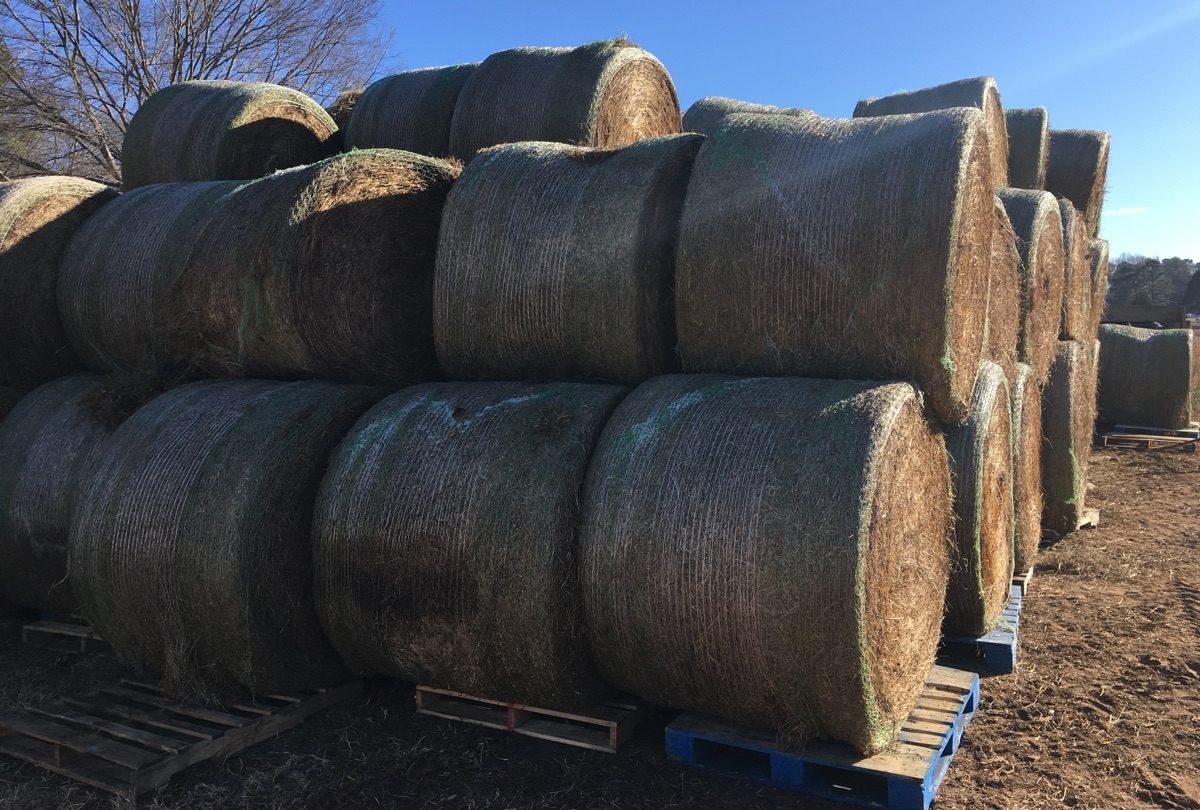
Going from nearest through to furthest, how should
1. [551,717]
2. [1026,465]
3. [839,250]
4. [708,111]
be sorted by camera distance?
[839,250], [551,717], [1026,465], [708,111]

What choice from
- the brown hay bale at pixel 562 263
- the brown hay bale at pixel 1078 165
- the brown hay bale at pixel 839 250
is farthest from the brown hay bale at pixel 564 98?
the brown hay bale at pixel 1078 165

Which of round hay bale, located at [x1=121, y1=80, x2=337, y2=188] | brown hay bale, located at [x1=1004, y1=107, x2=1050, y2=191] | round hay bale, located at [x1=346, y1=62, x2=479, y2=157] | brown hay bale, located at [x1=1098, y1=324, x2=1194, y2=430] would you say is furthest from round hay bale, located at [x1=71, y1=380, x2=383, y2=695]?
brown hay bale, located at [x1=1098, y1=324, x2=1194, y2=430]

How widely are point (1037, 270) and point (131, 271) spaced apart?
21.1 feet

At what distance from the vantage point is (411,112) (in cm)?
784

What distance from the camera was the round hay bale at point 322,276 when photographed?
4992 mm

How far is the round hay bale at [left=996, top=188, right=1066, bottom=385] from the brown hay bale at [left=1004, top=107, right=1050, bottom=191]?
2.51 meters

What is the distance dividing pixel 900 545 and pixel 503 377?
2.25 m

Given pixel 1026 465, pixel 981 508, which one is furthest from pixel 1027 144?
pixel 981 508

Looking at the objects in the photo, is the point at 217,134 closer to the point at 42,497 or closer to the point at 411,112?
the point at 411,112

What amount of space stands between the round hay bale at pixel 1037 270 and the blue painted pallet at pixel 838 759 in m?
3.46

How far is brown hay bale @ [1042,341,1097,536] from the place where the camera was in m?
7.43

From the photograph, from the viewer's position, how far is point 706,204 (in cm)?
425

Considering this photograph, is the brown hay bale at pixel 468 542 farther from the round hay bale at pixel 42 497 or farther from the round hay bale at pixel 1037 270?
the round hay bale at pixel 1037 270

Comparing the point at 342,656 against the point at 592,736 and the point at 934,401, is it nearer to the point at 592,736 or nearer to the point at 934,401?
the point at 592,736
